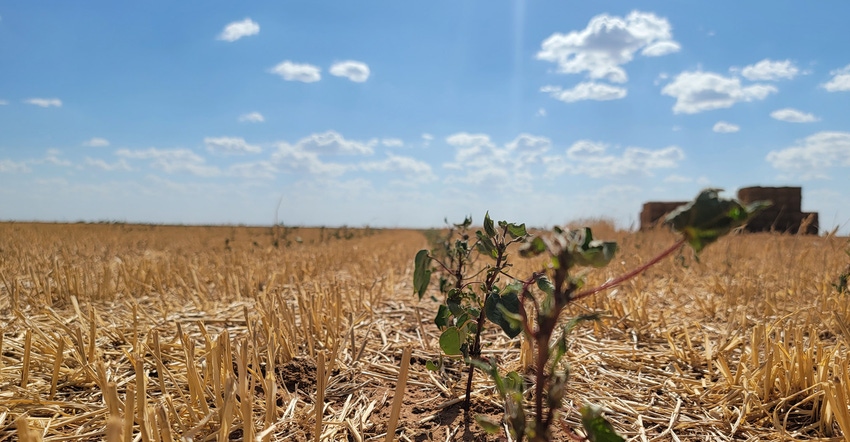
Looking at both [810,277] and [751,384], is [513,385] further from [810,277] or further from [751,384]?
[810,277]

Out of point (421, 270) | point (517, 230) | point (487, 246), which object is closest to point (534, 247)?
point (517, 230)

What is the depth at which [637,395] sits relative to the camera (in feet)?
6.53

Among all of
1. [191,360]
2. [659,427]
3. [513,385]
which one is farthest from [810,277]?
[191,360]

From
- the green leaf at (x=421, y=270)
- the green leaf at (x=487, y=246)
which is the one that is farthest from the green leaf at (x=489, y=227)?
the green leaf at (x=421, y=270)

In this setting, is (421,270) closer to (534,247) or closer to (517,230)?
(517,230)

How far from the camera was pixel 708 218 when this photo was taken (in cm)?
78

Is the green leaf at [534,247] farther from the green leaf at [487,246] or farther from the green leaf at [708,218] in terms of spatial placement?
the green leaf at [487,246]

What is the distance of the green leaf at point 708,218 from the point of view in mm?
768

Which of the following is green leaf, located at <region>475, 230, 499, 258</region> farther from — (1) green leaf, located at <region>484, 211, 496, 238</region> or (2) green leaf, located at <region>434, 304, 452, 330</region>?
(2) green leaf, located at <region>434, 304, 452, 330</region>

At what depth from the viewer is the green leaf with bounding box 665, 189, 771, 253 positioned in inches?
30.2

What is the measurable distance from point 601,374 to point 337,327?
1.27 meters

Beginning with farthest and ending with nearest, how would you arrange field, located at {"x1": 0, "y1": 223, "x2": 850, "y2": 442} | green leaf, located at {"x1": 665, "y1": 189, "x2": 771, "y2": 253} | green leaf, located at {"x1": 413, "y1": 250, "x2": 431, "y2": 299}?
green leaf, located at {"x1": 413, "y1": 250, "x2": 431, "y2": 299} → field, located at {"x1": 0, "y1": 223, "x2": 850, "y2": 442} → green leaf, located at {"x1": 665, "y1": 189, "x2": 771, "y2": 253}

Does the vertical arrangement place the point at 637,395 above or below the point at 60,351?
below

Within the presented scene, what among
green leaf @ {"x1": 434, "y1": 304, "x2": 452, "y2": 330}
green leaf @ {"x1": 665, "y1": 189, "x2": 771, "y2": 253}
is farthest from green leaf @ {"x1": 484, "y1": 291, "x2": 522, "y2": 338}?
green leaf @ {"x1": 665, "y1": 189, "x2": 771, "y2": 253}
